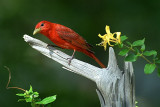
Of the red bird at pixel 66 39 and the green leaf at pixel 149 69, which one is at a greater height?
the red bird at pixel 66 39

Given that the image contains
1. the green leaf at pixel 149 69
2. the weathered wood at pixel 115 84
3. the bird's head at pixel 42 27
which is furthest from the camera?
the bird's head at pixel 42 27

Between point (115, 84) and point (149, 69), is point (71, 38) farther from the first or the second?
point (149, 69)

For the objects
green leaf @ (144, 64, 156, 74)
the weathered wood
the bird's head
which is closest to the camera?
green leaf @ (144, 64, 156, 74)

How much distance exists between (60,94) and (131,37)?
0.99m

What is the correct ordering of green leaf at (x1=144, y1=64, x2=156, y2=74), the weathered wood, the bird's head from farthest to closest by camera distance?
1. the bird's head
2. the weathered wood
3. green leaf at (x1=144, y1=64, x2=156, y2=74)

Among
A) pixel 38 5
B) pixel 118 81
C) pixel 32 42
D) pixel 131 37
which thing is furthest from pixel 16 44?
pixel 118 81

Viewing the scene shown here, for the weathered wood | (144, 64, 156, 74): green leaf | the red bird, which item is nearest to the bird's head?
the red bird

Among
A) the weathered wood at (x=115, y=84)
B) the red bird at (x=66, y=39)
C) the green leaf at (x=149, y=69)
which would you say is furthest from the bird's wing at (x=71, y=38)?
the green leaf at (x=149, y=69)

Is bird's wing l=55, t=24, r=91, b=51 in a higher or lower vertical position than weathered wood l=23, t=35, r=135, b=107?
higher

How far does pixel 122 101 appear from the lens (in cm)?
192

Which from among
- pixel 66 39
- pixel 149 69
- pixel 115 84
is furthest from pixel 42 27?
pixel 149 69

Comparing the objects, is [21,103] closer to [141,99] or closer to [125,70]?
[141,99]

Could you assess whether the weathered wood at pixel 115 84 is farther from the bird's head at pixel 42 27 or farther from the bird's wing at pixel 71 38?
the bird's head at pixel 42 27

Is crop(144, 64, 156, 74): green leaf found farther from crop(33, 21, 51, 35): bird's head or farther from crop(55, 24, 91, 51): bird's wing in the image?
crop(33, 21, 51, 35): bird's head
